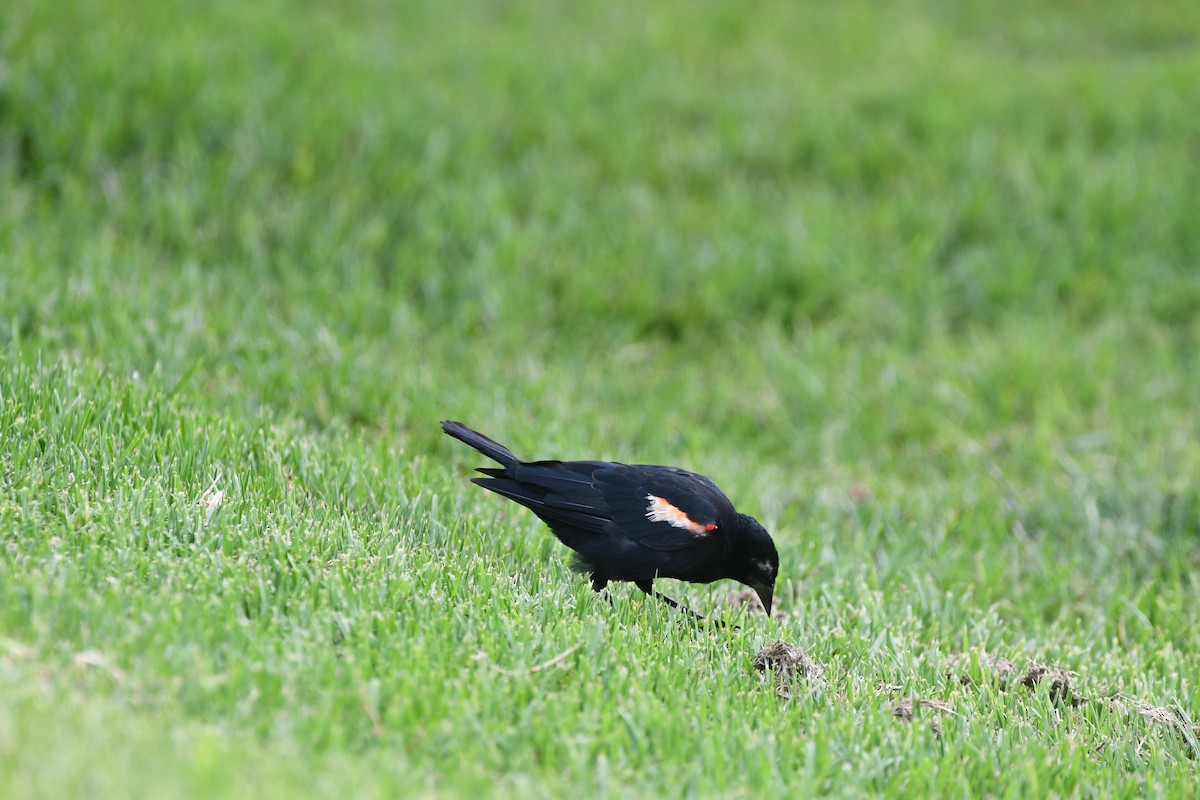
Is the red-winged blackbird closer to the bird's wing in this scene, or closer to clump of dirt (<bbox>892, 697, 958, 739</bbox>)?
the bird's wing

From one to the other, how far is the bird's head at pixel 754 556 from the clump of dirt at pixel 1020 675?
0.77 m

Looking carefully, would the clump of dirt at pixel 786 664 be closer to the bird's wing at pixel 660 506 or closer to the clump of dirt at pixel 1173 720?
the bird's wing at pixel 660 506

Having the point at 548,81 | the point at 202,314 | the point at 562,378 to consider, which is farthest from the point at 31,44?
the point at 562,378

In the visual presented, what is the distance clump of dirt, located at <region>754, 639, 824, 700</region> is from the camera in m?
3.88

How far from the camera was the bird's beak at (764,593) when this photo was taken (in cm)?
470

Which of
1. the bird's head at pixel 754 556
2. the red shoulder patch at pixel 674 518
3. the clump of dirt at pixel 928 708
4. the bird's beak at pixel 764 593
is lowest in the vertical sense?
the bird's beak at pixel 764 593

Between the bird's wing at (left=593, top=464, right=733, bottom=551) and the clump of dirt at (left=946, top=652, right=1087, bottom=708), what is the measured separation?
3.37ft

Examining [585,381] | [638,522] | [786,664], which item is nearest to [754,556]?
[638,522]

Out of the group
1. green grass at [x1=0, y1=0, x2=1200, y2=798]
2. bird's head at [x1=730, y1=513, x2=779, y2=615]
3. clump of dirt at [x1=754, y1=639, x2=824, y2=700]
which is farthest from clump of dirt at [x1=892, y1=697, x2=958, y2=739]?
bird's head at [x1=730, y1=513, x2=779, y2=615]

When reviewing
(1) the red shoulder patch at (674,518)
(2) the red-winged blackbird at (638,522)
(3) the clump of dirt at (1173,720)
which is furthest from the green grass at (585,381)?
(1) the red shoulder patch at (674,518)

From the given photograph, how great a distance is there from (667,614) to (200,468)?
6.09ft

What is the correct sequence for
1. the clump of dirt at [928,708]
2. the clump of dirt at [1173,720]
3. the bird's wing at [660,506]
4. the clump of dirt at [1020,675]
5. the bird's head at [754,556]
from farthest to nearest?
the bird's head at [754,556] → the bird's wing at [660,506] → the clump of dirt at [1020,675] → the clump of dirt at [1173,720] → the clump of dirt at [928,708]

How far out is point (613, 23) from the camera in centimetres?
1163

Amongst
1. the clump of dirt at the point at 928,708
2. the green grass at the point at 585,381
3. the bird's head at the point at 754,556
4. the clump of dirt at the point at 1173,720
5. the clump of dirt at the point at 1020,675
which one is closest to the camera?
the green grass at the point at 585,381
